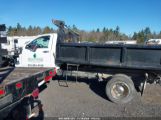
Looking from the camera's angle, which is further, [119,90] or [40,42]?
[40,42]

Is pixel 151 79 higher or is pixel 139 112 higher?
pixel 151 79

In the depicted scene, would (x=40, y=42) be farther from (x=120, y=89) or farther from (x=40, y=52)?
(x=120, y=89)

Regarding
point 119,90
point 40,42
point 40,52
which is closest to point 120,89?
point 119,90

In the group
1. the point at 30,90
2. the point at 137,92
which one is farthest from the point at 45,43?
the point at 137,92

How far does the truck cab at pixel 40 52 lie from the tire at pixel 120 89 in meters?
2.45

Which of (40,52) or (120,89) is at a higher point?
(40,52)

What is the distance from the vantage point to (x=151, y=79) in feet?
20.5

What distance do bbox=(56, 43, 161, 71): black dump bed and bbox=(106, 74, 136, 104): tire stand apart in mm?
425

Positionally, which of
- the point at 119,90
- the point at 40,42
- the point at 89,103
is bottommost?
the point at 89,103

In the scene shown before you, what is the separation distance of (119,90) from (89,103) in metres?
1.08

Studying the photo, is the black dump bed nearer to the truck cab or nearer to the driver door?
the truck cab

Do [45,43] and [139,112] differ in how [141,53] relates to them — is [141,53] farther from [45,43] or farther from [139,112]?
[45,43]

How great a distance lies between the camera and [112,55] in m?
6.08

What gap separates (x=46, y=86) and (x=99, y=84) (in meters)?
2.28
